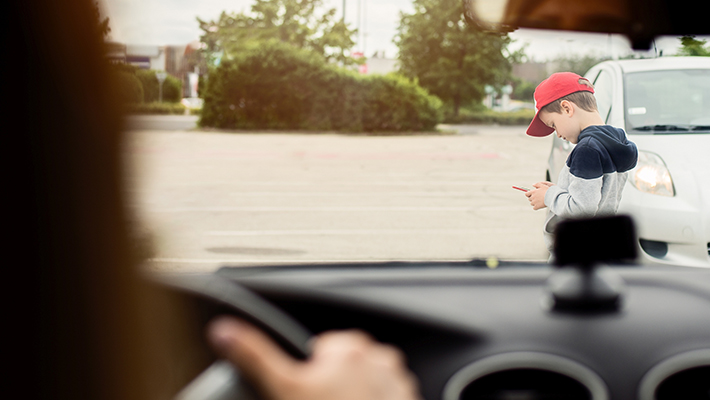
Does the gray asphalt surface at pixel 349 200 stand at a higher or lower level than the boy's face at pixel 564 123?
lower

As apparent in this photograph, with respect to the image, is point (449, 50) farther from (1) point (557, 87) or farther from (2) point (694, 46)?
(2) point (694, 46)

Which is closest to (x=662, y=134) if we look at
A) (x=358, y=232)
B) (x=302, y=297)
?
(x=302, y=297)

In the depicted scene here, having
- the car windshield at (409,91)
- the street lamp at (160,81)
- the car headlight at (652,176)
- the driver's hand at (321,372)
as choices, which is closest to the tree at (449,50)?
the car windshield at (409,91)

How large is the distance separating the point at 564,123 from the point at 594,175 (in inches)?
6.0

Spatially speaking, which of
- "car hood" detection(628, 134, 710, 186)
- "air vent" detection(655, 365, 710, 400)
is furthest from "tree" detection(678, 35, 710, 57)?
"air vent" detection(655, 365, 710, 400)

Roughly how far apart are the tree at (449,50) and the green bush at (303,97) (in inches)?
6.1

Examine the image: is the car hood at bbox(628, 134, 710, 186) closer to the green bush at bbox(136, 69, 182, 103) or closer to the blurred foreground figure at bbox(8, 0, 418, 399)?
the green bush at bbox(136, 69, 182, 103)

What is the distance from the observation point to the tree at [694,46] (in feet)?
6.59

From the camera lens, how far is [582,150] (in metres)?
1.56

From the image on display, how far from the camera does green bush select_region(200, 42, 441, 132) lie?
2324 mm

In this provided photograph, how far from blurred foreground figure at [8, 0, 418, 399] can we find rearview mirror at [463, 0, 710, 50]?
4.65ft

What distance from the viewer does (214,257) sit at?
385cm

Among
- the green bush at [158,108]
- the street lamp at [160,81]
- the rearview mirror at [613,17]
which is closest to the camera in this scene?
the green bush at [158,108]

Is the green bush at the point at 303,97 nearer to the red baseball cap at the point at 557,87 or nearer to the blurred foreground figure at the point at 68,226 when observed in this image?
Answer: the red baseball cap at the point at 557,87
